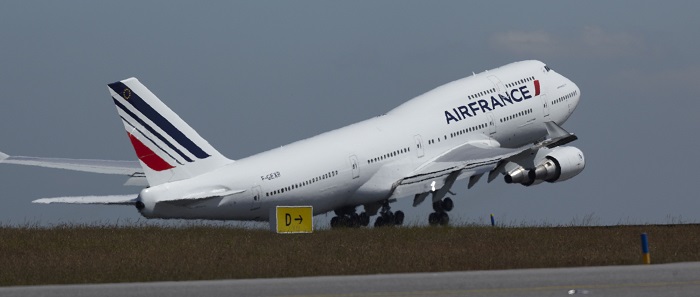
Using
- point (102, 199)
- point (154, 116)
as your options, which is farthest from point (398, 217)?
point (154, 116)

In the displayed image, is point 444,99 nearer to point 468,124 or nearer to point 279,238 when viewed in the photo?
point 468,124

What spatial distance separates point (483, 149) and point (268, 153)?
11557 mm

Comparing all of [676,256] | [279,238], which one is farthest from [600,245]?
[279,238]

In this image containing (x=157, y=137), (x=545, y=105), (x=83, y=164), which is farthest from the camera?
(x=545, y=105)

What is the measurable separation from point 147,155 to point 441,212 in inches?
582

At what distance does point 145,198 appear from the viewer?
1715 inches

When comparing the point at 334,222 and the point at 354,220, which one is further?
the point at 334,222

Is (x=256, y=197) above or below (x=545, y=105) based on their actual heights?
below

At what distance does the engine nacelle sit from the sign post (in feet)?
40.9

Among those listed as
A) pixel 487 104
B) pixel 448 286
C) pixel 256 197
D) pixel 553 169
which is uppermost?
pixel 487 104

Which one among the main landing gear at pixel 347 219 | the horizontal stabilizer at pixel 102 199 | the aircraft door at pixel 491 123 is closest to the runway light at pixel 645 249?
the horizontal stabilizer at pixel 102 199

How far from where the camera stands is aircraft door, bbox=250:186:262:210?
46531 mm

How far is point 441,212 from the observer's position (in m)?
53.5

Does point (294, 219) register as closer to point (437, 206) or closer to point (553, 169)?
point (437, 206)
